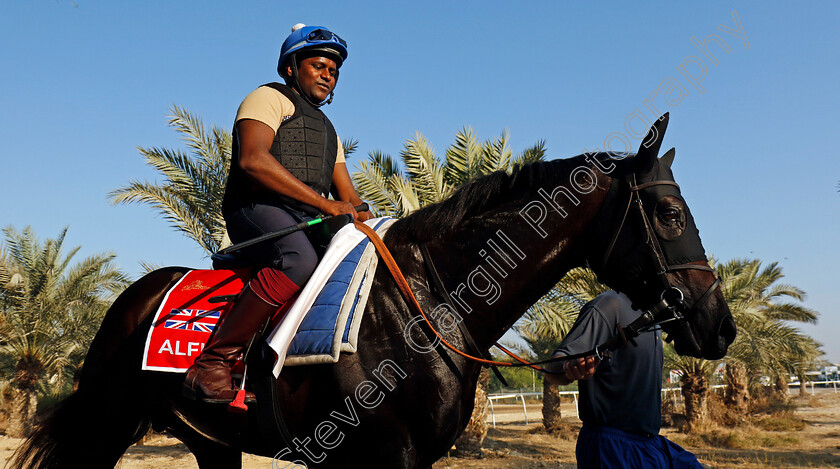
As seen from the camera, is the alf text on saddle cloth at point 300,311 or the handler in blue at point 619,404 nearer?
the alf text on saddle cloth at point 300,311

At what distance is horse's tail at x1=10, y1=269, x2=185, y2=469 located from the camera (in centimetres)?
381

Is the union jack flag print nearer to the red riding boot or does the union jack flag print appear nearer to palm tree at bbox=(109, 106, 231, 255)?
the red riding boot

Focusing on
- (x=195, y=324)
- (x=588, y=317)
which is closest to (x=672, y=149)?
(x=588, y=317)

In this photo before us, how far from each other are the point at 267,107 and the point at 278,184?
0.50 meters

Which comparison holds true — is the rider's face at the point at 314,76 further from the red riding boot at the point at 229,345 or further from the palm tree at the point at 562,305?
the palm tree at the point at 562,305

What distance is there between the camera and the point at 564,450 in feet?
59.4

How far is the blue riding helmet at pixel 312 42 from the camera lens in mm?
3754

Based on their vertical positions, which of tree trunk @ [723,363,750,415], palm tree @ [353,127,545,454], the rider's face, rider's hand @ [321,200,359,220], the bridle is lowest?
tree trunk @ [723,363,750,415]

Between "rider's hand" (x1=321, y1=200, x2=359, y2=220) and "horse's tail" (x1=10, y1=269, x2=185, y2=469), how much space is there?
1344mm

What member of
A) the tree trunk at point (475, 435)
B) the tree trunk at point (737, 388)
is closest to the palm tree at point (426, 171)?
the tree trunk at point (475, 435)

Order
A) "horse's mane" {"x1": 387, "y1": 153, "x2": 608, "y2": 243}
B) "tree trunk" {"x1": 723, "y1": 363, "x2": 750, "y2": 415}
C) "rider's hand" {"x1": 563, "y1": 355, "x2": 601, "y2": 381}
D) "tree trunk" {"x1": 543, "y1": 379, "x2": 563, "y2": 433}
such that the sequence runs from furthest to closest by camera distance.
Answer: "tree trunk" {"x1": 723, "y1": 363, "x2": 750, "y2": 415}, "tree trunk" {"x1": 543, "y1": 379, "x2": 563, "y2": 433}, "rider's hand" {"x1": 563, "y1": 355, "x2": 601, "y2": 381}, "horse's mane" {"x1": 387, "y1": 153, "x2": 608, "y2": 243}

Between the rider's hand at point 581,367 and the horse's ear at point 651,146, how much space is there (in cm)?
116

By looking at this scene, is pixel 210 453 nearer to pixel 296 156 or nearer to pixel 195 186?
pixel 296 156

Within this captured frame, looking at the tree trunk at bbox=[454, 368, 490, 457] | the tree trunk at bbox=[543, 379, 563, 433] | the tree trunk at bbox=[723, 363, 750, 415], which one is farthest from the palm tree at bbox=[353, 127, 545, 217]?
the tree trunk at bbox=[723, 363, 750, 415]
